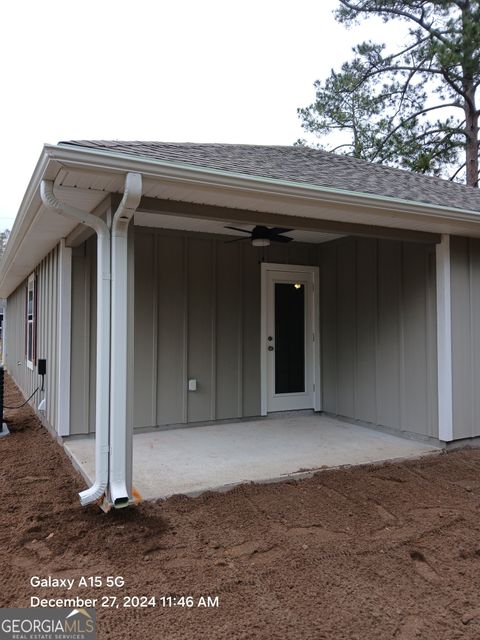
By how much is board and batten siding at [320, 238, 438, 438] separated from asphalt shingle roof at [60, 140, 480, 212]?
72 centimetres

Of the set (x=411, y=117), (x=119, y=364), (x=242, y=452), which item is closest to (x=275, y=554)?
(x=119, y=364)

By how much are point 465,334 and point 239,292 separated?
101 inches

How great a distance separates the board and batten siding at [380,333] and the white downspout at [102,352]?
3260 mm

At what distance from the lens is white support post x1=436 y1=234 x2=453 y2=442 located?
4.71 metres

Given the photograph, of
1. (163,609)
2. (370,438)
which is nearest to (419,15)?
(370,438)

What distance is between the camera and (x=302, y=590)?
2.32m

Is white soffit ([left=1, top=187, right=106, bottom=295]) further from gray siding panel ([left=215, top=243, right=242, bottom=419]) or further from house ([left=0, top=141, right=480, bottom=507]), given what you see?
gray siding panel ([left=215, top=243, right=242, bottom=419])

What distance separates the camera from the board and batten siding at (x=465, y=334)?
4793 mm

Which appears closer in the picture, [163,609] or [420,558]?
[163,609]

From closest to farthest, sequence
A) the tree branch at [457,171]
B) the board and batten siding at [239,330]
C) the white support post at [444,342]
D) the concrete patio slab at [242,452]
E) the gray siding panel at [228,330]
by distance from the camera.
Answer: the concrete patio slab at [242,452] → the white support post at [444,342] → the board and batten siding at [239,330] → the gray siding panel at [228,330] → the tree branch at [457,171]

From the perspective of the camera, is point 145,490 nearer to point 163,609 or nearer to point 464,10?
point 163,609

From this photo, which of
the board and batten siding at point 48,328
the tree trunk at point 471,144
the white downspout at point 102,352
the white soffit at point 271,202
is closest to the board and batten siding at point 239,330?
the board and batten siding at point 48,328

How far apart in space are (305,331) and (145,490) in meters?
3.47

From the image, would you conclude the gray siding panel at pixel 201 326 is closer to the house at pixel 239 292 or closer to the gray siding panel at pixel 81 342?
the house at pixel 239 292
